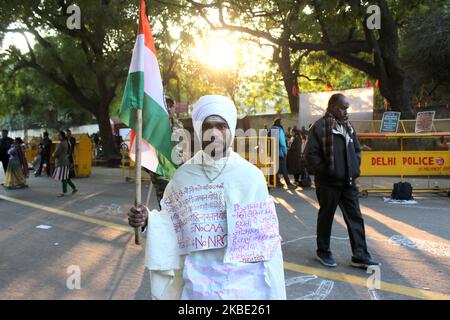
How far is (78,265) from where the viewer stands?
521cm

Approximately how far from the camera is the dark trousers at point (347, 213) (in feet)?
16.3

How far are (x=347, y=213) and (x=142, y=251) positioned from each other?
103 inches

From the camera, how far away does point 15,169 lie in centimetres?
1312

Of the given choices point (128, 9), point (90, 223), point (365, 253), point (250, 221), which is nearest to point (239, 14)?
point (128, 9)

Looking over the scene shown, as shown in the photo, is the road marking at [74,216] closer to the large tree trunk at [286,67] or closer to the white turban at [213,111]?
the white turban at [213,111]

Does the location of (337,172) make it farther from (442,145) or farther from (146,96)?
(442,145)

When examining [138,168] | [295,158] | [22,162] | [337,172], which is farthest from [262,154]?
[138,168]

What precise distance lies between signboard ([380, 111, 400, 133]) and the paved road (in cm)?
304

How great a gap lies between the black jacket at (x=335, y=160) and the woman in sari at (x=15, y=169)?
1053cm

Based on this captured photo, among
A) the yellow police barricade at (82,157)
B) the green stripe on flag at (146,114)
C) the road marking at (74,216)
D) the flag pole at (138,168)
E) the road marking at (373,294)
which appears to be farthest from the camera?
Result: the yellow police barricade at (82,157)

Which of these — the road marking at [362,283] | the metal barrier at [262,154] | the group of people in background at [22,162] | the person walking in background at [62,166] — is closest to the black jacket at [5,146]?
the group of people in background at [22,162]
